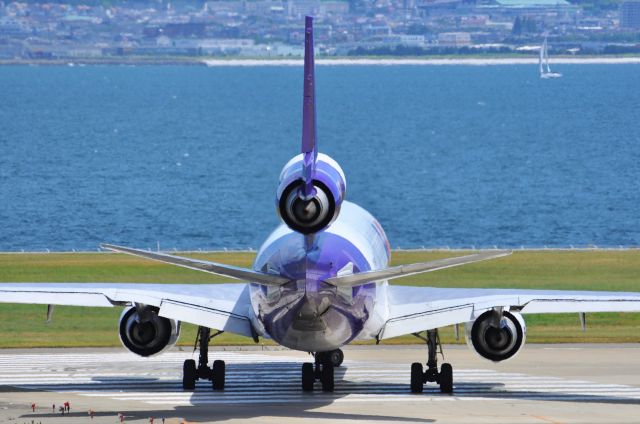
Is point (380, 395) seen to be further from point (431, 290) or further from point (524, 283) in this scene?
point (524, 283)

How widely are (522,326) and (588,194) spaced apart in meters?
130

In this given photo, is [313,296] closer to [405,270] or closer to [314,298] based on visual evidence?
[314,298]

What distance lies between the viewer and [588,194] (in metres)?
168

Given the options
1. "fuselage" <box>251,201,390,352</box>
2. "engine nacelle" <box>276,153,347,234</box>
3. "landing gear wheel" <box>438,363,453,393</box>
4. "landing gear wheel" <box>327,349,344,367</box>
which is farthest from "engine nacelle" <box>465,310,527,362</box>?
"engine nacelle" <box>276,153,347,234</box>

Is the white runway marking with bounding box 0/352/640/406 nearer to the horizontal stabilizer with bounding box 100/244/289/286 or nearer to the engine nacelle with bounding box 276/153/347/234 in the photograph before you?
the horizontal stabilizer with bounding box 100/244/289/286

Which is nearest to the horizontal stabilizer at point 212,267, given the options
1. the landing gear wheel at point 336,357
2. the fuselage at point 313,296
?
the fuselage at point 313,296

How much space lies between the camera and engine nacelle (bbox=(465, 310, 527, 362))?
39.3 metres

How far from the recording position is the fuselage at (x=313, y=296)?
1420 inches

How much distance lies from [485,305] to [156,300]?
27.2 feet

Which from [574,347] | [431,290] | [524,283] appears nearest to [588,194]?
[524,283]

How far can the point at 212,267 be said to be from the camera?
3400cm

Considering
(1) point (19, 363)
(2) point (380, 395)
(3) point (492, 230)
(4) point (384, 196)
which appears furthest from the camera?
(4) point (384, 196)

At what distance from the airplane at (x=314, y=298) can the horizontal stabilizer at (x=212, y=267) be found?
3 cm

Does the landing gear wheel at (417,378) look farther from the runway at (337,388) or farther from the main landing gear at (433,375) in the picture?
the runway at (337,388)
